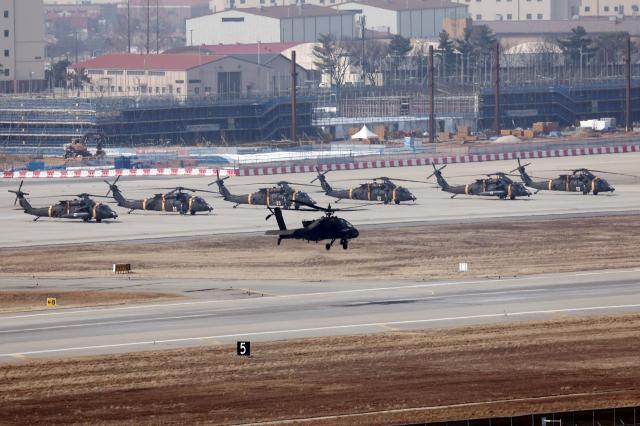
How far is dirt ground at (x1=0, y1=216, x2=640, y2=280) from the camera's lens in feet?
223

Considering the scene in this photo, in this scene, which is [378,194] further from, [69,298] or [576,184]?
[69,298]

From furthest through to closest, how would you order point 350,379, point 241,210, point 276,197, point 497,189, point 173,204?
point 497,189 → point 241,210 → point 173,204 → point 276,197 → point 350,379

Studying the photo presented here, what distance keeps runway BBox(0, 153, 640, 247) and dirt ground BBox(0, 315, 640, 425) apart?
3364cm

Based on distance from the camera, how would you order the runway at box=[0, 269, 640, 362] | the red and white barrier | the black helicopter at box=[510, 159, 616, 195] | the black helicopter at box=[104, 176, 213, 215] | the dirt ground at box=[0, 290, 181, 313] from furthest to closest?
the red and white barrier → the black helicopter at box=[510, 159, 616, 195] → the black helicopter at box=[104, 176, 213, 215] → the dirt ground at box=[0, 290, 181, 313] → the runway at box=[0, 269, 640, 362]

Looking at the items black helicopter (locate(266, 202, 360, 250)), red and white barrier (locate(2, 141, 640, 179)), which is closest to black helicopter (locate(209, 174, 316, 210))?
red and white barrier (locate(2, 141, 640, 179))

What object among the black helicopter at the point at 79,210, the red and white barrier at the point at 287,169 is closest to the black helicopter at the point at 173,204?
the black helicopter at the point at 79,210

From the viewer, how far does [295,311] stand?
56156 millimetres

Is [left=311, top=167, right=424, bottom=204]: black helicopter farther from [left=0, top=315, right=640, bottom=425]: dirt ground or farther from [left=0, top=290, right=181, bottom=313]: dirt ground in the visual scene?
[left=0, top=315, right=640, bottom=425]: dirt ground

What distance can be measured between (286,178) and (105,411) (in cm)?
7919

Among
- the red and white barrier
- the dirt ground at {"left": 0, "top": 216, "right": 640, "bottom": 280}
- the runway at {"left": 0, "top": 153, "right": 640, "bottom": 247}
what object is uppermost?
the red and white barrier

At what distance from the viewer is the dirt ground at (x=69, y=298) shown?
59.1 m

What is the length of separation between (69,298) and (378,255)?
18.2m

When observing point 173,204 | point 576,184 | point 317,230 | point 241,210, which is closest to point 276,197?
point 241,210

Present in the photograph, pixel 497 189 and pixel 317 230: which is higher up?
pixel 497 189
